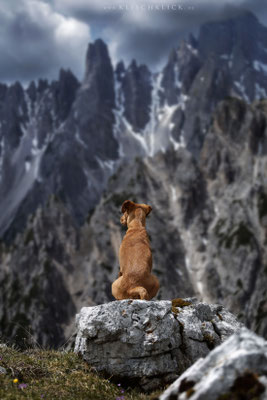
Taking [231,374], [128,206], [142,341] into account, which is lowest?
[142,341]

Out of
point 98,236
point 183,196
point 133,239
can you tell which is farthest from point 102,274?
point 133,239

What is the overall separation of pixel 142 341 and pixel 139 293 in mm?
1811

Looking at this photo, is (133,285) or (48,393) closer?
(48,393)

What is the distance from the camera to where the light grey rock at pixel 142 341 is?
9.63 metres

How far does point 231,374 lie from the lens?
5816 millimetres

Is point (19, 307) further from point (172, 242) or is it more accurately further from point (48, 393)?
point (48, 393)

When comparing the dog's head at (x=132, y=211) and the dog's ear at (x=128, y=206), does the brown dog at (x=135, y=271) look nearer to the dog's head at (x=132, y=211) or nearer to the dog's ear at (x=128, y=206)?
the dog's head at (x=132, y=211)

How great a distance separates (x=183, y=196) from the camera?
19075 centimetres

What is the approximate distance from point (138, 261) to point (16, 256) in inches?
6817

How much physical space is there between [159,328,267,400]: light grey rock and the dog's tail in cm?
474

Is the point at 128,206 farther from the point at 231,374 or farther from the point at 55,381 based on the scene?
the point at 231,374

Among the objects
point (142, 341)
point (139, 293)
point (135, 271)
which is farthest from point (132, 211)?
point (142, 341)

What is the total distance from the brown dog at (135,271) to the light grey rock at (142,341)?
4.23 ft

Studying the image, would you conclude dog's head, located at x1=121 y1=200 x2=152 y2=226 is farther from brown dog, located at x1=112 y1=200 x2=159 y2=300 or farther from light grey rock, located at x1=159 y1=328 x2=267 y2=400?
light grey rock, located at x1=159 y1=328 x2=267 y2=400
